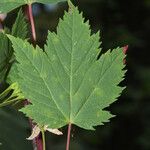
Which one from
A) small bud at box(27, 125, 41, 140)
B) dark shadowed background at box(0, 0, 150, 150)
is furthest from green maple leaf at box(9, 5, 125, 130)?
dark shadowed background at box(0, 0, 150, 150)

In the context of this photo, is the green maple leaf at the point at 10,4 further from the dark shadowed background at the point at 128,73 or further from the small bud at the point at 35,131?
the dark shadowed background at the point at 128,73

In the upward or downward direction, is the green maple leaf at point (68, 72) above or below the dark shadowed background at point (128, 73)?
below

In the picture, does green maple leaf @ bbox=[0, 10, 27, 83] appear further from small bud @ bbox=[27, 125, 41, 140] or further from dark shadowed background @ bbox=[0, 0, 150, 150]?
dark shadowed background @ bbox=[0, 0, 150, 150]

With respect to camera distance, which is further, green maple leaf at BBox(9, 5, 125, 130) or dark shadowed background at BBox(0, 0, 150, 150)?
dark shadowed background at BBox(0, 0, 150, 150)

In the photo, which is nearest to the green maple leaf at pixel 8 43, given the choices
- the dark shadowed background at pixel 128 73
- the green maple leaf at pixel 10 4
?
the green maple leaf at pixel 10 4

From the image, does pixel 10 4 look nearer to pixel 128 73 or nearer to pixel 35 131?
pixel 35 131

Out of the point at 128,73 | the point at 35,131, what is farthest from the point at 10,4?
the point at 128,73
